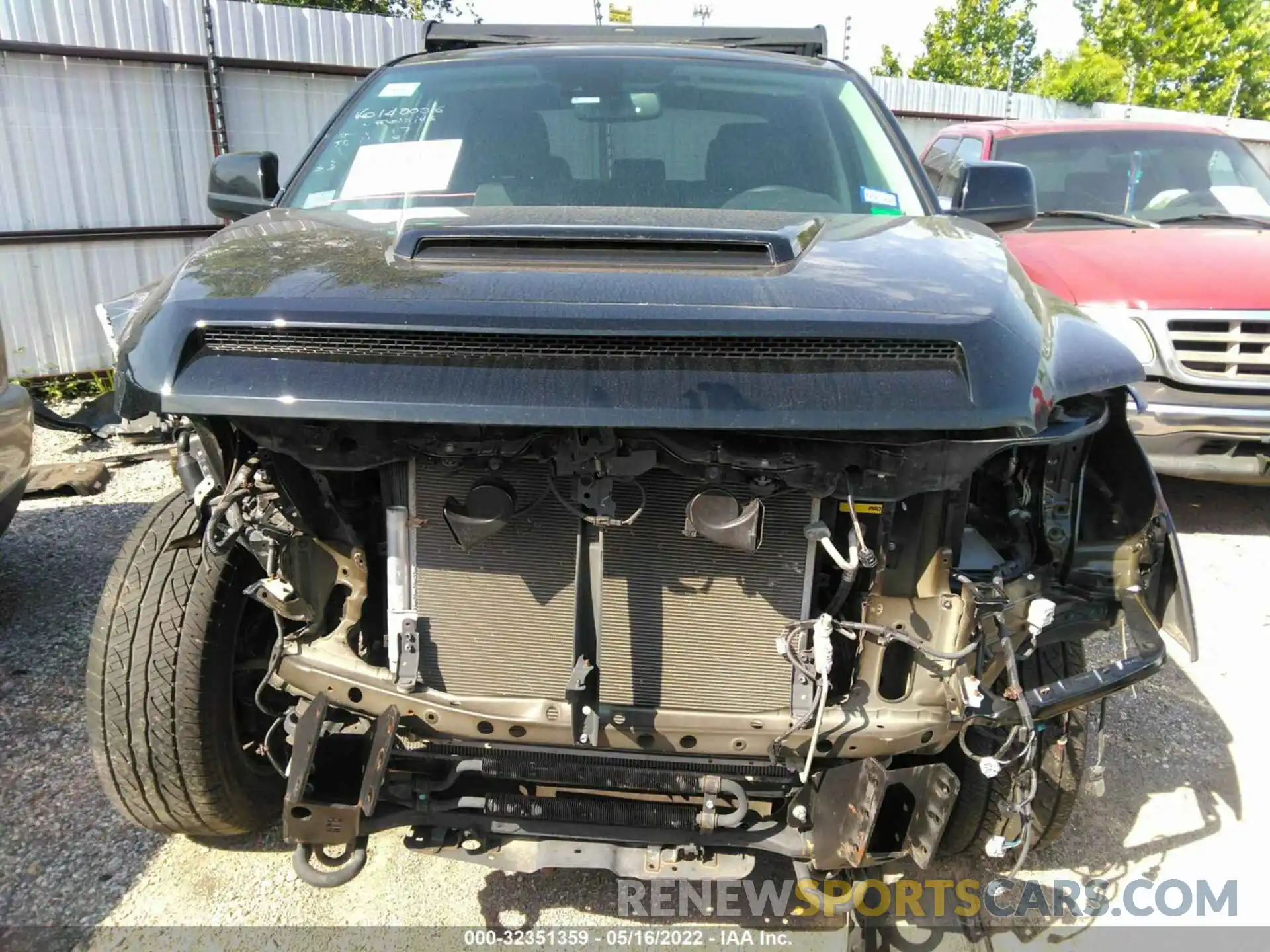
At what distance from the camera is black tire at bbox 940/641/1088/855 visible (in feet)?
7.61

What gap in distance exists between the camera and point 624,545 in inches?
78.0

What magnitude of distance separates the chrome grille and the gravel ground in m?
1.20

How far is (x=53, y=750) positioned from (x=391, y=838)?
1.16 m

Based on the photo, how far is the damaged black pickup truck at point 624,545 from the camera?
1697 millimetres

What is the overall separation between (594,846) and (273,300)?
1376 mm

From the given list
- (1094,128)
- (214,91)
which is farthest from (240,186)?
(1094,128)

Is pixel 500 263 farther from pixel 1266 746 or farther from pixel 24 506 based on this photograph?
pixel 24 506

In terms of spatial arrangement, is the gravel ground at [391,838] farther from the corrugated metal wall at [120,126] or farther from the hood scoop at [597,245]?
the corrugated metal wall at [120,126]

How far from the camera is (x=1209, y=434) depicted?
4.49m

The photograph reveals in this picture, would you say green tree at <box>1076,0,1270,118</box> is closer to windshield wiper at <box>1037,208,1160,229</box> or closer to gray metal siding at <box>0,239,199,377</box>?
windshield wiper at <box>1037,208,1160,229</box>

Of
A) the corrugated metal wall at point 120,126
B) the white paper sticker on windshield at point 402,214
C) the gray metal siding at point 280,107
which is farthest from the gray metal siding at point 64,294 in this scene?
the white paper sticker on windshield at point 402,214

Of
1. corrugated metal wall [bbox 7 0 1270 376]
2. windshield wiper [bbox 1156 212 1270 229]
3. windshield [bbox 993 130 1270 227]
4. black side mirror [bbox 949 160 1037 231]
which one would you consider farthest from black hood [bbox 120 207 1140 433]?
corrugated metal wall [bbox 7 0 1270 376]

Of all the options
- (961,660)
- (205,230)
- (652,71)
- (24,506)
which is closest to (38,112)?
(205,230)

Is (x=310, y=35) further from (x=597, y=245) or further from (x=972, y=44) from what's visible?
(x=972, y=44)
